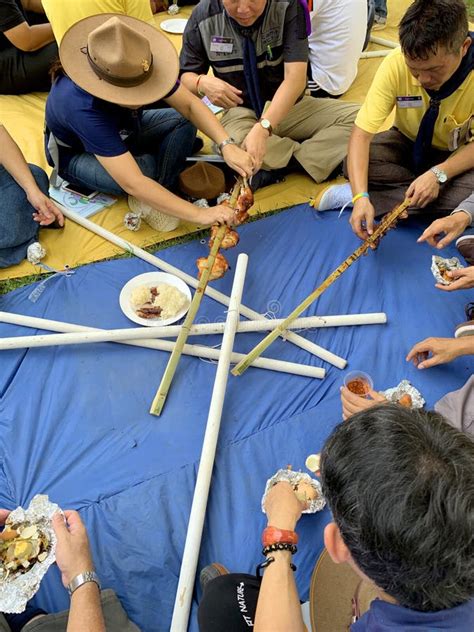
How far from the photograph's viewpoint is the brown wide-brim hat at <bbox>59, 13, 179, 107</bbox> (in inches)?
89.5

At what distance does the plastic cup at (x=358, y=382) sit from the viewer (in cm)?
219

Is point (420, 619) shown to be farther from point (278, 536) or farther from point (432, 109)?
point (432, 109)

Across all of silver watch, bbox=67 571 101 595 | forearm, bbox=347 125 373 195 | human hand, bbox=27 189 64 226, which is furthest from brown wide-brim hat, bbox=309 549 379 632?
human hand, bbox=27 189 64 226

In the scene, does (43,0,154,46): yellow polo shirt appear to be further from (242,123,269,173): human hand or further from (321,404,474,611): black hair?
(321,404,474,611): black hair

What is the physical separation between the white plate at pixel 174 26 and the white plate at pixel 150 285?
10.2 ft

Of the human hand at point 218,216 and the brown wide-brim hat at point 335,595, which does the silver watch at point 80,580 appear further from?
the human hand at point 218,216

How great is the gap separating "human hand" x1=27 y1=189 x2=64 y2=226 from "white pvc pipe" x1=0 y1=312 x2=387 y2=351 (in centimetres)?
70

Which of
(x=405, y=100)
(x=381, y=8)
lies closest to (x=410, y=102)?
(x=405, y=100)

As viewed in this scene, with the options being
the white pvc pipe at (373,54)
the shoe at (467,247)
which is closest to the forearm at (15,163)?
the shoe at (467,247)

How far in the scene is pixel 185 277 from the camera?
2.67 metres

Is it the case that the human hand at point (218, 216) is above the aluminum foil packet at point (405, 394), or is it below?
above

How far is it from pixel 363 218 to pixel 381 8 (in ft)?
10.7

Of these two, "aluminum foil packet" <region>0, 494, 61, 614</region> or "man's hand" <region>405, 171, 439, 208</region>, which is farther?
"man's hand" <region>405, 171, 439, 208</region>

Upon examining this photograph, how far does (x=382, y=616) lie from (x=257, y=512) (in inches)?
38.9
